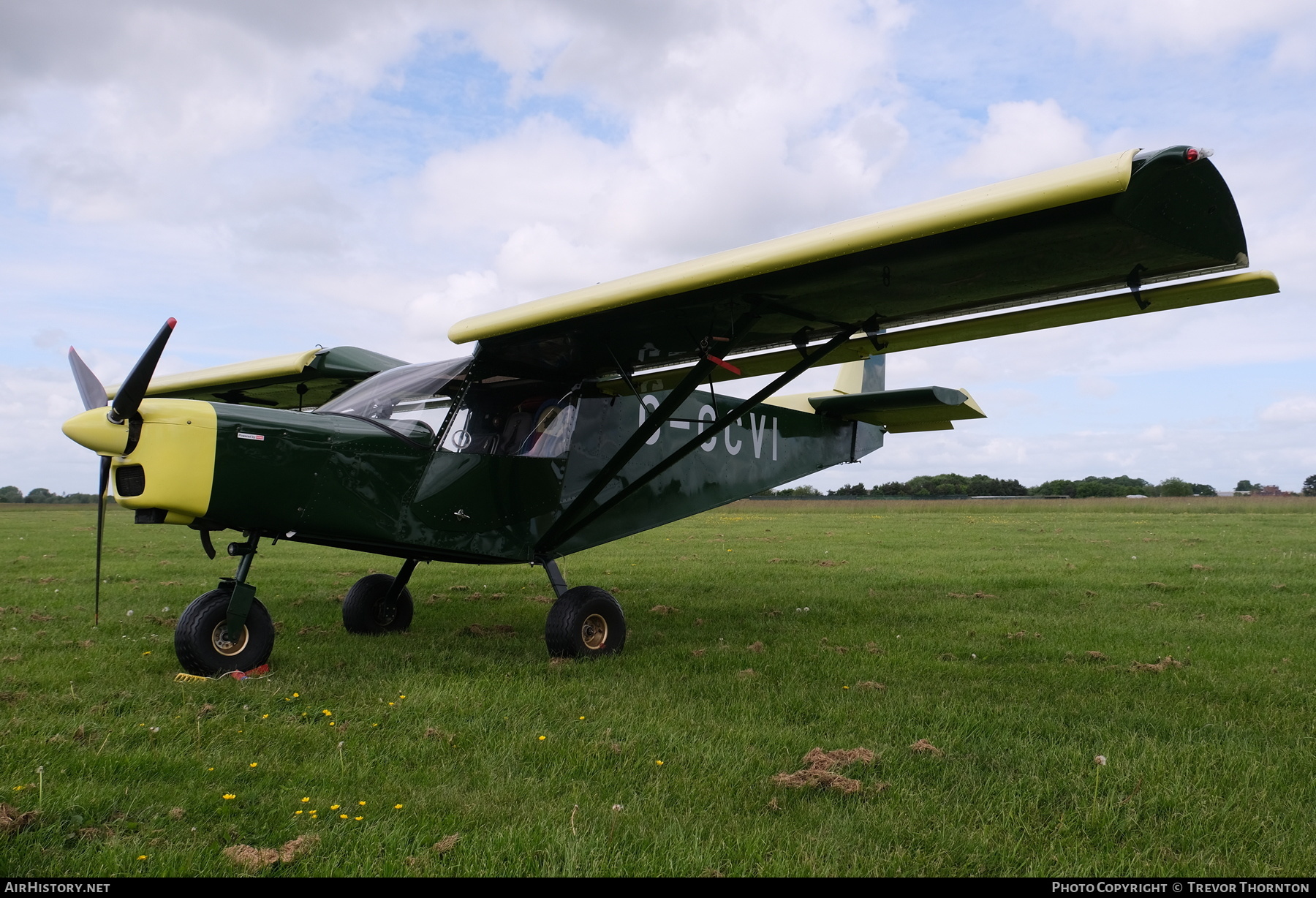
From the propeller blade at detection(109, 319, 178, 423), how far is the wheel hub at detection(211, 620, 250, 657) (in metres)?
1.47

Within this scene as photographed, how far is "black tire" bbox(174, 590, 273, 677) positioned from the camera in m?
5.22

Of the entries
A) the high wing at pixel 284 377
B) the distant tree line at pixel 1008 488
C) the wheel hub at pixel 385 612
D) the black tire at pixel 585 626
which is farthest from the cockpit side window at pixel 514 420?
the distant tree line at pixel 1008 488

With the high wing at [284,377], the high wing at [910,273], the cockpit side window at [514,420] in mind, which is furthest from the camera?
the high wing at [284,377]

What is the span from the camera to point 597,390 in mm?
7508

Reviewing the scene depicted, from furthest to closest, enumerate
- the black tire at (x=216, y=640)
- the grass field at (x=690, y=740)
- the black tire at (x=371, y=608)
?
the black tire at (x=371, y=608) < the black tire at (x=216, y=640) < the grass field at (x=690, y=740)

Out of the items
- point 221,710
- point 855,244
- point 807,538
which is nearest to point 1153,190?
point 855,244

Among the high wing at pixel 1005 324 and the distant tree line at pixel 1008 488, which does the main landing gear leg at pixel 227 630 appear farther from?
the distant tree line at pixel 1008 488

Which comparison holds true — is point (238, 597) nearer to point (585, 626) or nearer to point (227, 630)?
point (227, 630)

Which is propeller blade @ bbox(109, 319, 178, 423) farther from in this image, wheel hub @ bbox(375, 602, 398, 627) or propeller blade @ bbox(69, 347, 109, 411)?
wheel hub @ bbox(375, 602, 398, 627)

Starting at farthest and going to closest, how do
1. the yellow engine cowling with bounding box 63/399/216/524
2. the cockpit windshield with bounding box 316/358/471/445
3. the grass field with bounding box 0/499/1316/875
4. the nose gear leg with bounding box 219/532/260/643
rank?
the cockpit windshield with bounding box 316/358/471/445
the nose gear leg with bounding box 219/532/260/643
the yellow engine cowling with bounding box 63/399/216/524
the grass field with bounding box 0/499/1316/875

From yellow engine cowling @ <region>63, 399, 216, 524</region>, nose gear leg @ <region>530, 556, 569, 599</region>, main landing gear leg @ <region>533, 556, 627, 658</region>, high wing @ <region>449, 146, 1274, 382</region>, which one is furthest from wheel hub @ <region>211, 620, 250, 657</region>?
high wing @ <region>449, 146, 1274, 382</region>

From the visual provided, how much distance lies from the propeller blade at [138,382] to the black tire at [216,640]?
4.21 ft

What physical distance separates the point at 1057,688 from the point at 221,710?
494cm

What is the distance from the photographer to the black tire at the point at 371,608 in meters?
7.34
